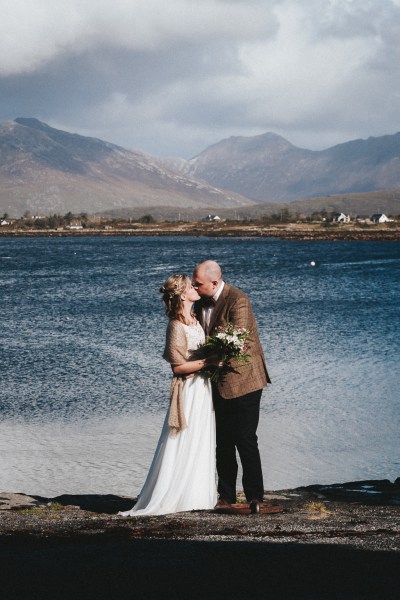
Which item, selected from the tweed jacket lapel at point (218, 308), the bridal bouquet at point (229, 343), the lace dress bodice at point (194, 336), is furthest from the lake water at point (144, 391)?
the bridal bouquet at point (229, 343)

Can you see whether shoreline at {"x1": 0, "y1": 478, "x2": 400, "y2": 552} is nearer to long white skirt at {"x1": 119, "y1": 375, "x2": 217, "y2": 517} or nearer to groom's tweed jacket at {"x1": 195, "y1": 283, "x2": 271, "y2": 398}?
long white skirt at {"x1": 119, "y1": 375, "x2": 217, "y2": 517}

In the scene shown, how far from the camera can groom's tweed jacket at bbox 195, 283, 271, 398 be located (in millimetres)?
9586

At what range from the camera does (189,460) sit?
981 cm

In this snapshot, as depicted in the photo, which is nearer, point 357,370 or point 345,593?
point 345,593

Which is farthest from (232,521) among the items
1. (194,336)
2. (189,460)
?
(194,336)

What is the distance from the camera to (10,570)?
7.23 meters

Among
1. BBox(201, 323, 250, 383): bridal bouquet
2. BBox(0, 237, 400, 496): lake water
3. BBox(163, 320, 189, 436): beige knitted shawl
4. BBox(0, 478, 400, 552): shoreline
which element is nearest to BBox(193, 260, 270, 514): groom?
BBox(201, 323, 250, 383): bridal bouquet

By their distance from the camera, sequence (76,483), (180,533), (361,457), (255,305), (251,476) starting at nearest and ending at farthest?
1. (180,533)
2. (251,476)
3. (76,483)
4. (361,457)
5. (255,305)

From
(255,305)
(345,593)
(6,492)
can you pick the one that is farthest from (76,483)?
(255,305)

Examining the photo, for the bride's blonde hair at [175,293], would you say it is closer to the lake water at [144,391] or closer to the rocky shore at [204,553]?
the rocky shore at [204,553]

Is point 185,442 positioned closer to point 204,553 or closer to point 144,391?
point 204,553

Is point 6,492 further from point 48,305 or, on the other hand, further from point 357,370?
point 48,305

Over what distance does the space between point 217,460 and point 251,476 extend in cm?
55

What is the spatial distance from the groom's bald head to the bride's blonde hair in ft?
0.57
